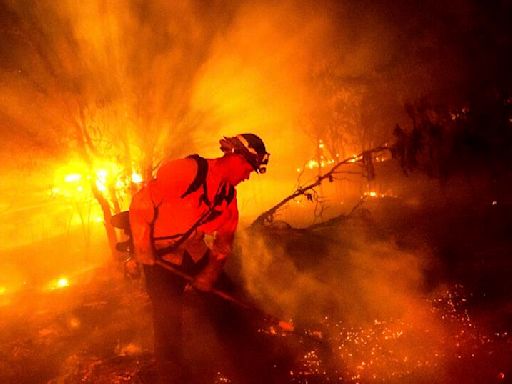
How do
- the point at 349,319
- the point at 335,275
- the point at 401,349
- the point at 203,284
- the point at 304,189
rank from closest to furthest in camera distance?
the point at 203,284
the point at 401,349
the point at 349,319
the point at 335,275
the point at 304,189

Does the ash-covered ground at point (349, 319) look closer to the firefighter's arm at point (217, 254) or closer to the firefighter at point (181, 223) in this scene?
the firefighter at point (181, 223)

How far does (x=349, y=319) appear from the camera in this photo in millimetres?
4789

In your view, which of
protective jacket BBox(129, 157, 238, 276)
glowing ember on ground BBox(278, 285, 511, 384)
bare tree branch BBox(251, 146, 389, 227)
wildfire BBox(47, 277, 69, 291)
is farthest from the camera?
wildfire BBox(47, 277, 69, 291)

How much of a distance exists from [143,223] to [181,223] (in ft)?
0.98

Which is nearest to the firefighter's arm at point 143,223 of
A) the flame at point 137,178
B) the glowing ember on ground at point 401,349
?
the glowing ember on ground at point 401,349

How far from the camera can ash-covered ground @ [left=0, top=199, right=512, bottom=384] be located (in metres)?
3.94

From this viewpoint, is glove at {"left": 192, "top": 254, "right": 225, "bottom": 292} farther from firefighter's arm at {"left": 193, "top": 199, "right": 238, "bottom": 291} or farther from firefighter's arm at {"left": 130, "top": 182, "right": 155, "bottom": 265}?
firefighter's arm at {"left": 130, "top": 182, "right": 155, "bottom": 265}

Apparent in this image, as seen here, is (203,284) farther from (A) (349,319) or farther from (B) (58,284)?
(B) (58,284)

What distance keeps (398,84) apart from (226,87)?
455 cm

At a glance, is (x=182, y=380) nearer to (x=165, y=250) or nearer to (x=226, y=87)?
(x=165, y=250)

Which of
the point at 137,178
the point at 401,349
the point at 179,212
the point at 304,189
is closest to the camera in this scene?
the point at 179,212

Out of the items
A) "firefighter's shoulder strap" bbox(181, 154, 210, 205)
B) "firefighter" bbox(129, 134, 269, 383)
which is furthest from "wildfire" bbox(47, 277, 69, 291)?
"firefighter's shoulder strap" bbox(181, 154, 210, 205)

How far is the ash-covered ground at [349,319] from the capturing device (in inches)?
155

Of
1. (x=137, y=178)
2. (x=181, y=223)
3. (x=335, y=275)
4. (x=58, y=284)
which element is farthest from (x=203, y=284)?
(x=137, y=178)
